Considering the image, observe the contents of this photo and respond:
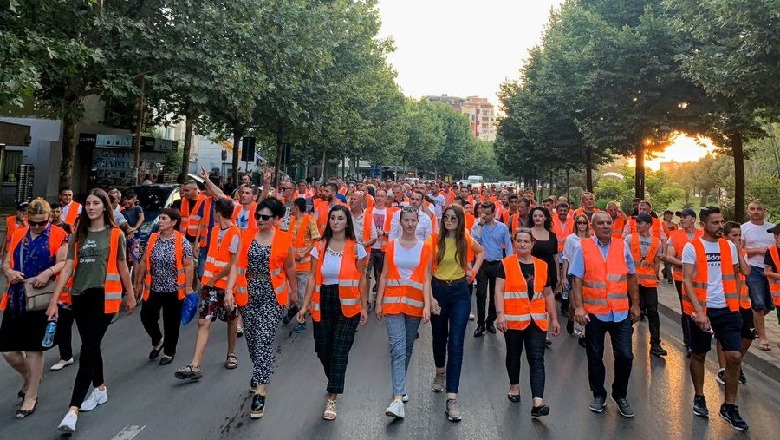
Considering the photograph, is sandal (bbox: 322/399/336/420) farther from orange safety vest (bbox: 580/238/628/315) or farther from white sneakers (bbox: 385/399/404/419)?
orange safety vest (bbox: 580/238/628/315)

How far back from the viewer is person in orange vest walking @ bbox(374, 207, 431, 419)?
5293 mm

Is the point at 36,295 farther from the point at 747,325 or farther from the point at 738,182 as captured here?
the point at 738,182

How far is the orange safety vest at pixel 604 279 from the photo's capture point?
5508mm

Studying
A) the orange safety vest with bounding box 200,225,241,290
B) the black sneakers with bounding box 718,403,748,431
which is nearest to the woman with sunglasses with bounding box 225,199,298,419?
the orange safety vest with bounding box 200,225,241,290

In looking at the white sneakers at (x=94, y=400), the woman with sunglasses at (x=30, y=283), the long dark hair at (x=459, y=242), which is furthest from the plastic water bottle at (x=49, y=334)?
the long dark hair at (x=459, y=242)

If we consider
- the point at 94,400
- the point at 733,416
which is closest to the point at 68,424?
the point at 94,400

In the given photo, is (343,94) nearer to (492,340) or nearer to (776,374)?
(492,340)

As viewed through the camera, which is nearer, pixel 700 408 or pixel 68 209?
pixel 700 408

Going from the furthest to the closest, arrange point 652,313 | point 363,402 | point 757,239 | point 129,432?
point 757,239, point 652,313, point 363,402, point 129,432

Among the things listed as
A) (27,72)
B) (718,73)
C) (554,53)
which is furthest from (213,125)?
(718,73)

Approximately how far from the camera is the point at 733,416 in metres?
5.42

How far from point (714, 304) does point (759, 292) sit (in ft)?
10.1

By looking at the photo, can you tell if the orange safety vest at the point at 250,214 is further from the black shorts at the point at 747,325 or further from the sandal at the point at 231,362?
the black shorts at the point at 747,325

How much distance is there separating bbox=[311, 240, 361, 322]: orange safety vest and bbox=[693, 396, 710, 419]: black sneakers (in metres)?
3.35
